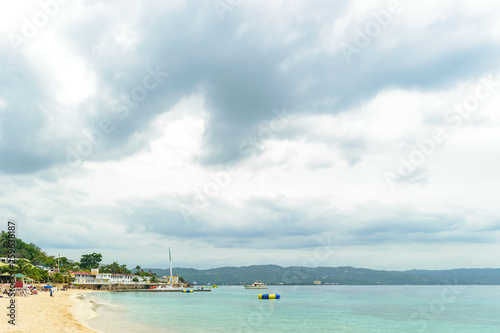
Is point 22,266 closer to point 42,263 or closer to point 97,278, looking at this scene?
point 97,278

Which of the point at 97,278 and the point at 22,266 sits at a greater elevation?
the point at 22,266

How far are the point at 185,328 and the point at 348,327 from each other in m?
18.9

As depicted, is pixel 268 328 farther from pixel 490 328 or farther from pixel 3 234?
pixel 3 234

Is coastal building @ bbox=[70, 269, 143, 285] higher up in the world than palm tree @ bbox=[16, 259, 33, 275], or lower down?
lower down

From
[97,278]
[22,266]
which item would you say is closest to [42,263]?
[97,278]

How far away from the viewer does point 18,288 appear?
53.9 metres

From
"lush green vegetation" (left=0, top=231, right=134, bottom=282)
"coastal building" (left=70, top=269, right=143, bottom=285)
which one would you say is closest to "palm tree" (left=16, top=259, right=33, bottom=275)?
"lush green vegetation" (left=0, top=231, right=134, bottom=282)

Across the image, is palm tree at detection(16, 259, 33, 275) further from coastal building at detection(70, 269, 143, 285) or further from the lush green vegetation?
coastal building at detection(70, 269, 143, 285)

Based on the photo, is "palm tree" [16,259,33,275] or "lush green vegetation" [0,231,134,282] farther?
"lush green vegetation" [0,231,134,282]

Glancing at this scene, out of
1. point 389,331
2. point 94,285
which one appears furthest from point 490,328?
point 94,285

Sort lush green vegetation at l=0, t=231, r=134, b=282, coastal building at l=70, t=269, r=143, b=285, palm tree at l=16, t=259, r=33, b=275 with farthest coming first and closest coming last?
coastal building at l=70, t=269, r=143, b=285 → lush green vegetation at l=0, t=231, r=134, b=282 → palm tree at l=16, t=259, r=33, b=275

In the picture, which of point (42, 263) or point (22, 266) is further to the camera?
point (42, 263)

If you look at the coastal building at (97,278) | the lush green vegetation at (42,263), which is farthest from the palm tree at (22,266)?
the coastal building at (97,278)

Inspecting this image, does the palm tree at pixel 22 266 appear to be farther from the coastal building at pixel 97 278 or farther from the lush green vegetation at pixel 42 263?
the coastal building at pixel 97 278
